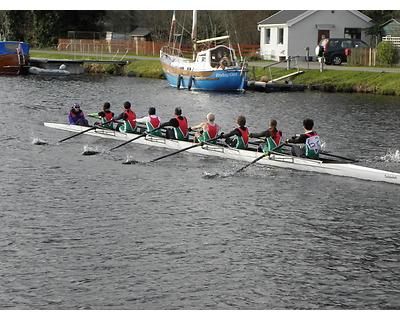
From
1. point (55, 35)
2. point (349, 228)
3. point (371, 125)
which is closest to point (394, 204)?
point (349, 228)

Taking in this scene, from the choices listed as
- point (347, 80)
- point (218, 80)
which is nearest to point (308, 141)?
point (347, 80)

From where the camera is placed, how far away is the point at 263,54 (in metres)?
66.8

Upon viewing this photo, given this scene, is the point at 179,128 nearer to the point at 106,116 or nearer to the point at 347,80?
the point at 106,116

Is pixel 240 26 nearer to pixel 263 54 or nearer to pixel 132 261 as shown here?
pixel 263 54

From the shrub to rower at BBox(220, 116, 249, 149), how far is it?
32767 mm

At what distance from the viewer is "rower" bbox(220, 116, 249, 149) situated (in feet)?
75.7

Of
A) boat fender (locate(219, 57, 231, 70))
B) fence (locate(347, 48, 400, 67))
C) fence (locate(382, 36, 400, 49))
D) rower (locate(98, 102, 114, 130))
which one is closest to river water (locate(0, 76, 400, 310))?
rower (locate(98, 102, 114, 130))

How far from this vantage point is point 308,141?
2158 centimetres

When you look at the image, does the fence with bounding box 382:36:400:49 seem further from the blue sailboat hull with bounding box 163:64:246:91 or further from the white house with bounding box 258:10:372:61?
the blue sailboat hull with bounding box 163:64:246:91

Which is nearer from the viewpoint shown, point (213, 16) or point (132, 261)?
point (132, 261)

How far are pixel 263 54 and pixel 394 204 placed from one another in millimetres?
49729

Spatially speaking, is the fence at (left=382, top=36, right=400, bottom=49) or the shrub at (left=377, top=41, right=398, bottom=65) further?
the fence at (left=382, top=36, right=400, bottom=49)

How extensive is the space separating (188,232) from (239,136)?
7.98 metres

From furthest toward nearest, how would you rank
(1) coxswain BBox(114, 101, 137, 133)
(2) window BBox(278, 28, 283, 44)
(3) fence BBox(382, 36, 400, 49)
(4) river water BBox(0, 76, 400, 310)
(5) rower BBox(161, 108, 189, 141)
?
(2) window BBox(278, 28, 283, 44) → (3) fence BBox(382, 36, 400, 49) → (1) coxswain BBox(114, 101, 137, 133) → (5) rower BBox(161, 108, 189, 141) → (4) river water BBox(0, 76, 400, 310)
